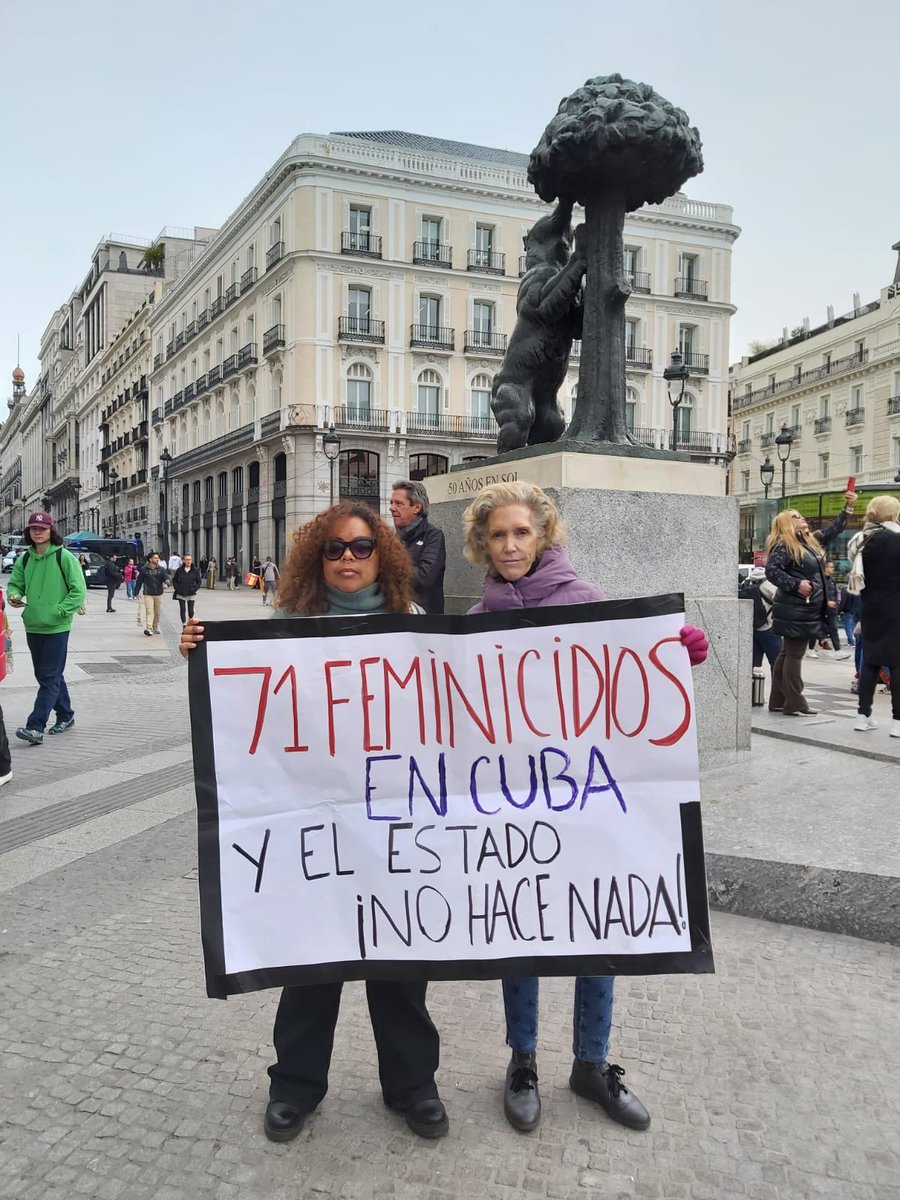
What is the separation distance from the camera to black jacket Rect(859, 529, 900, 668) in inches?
244

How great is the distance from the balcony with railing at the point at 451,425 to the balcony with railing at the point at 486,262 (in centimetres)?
716

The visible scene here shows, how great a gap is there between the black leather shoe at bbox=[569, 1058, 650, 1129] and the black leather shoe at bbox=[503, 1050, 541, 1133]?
0.40ft

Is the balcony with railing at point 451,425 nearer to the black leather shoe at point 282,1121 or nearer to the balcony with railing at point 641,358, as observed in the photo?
the balcony with railing at point 641,358

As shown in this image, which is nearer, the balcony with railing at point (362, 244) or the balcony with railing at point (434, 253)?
the balcony with railing at point (362, 244)

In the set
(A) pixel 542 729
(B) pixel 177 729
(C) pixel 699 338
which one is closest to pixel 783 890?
(A) pixel 542 729

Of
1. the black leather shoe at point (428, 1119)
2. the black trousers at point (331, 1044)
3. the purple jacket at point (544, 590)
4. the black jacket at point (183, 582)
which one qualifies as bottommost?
the black leather shoe at point (428, 1119)

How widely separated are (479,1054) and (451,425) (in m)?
40.4

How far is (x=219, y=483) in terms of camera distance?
A: 50.4 m

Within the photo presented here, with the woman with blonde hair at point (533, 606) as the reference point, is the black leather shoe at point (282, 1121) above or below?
below

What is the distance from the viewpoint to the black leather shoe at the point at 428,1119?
7.38ft

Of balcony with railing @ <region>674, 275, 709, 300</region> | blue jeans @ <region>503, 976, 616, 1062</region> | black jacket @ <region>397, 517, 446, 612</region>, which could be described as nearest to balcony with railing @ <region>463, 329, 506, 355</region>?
balcony with railing @ <region>674, 275, 709, 300</region>

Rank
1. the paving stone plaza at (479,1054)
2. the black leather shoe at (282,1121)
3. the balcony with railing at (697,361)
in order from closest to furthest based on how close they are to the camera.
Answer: the paving stone plaza at (479,1054)
the black leather shoe at (282,1121)
the balcony with railing at (697,361)

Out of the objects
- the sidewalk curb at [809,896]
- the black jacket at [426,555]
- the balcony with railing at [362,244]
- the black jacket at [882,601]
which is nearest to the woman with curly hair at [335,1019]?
the sidewalk curb at [809,896]

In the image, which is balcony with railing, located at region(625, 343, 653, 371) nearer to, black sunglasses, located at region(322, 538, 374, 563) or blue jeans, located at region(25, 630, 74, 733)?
blue jeans, located at region(25, 630, 74, 733)
